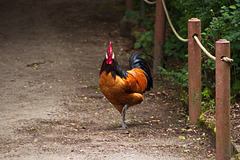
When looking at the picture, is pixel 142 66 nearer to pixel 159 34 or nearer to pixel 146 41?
pixel 159 34

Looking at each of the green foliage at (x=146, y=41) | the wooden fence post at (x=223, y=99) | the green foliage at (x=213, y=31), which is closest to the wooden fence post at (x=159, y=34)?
the green foliage at (x=213, y=31)

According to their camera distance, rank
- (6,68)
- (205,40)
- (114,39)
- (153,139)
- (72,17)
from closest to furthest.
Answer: (153,139) → (205,40) → (6,68) → (114,39) → (72,17)

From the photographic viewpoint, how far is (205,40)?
217 inches

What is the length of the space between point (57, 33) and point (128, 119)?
648 centimetres

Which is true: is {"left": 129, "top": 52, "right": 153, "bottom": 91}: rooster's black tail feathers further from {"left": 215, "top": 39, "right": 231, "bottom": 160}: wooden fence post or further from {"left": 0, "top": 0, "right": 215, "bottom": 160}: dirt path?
{"left": 215, "top": 39, "right": 231, "bottom": 160}: wooden fence post

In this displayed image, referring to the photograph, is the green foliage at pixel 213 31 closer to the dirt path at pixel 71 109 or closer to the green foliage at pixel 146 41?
the dirt path at pixel 71 109

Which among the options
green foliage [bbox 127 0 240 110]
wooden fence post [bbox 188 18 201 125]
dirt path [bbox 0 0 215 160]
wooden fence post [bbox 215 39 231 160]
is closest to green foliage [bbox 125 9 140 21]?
dirt path [bbox 0 0 215 160]

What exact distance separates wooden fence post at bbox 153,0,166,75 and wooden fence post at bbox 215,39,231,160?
4.10m

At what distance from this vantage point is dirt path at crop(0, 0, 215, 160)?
13.9ft

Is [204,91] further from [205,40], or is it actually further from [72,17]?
[72,17]

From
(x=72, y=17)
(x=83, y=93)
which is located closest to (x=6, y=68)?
(x=83, y=93)

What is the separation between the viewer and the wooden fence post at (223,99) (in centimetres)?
344

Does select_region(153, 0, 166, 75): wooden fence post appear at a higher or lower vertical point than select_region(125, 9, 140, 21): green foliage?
lower

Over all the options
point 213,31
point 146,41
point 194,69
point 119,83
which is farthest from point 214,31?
point 146,41
